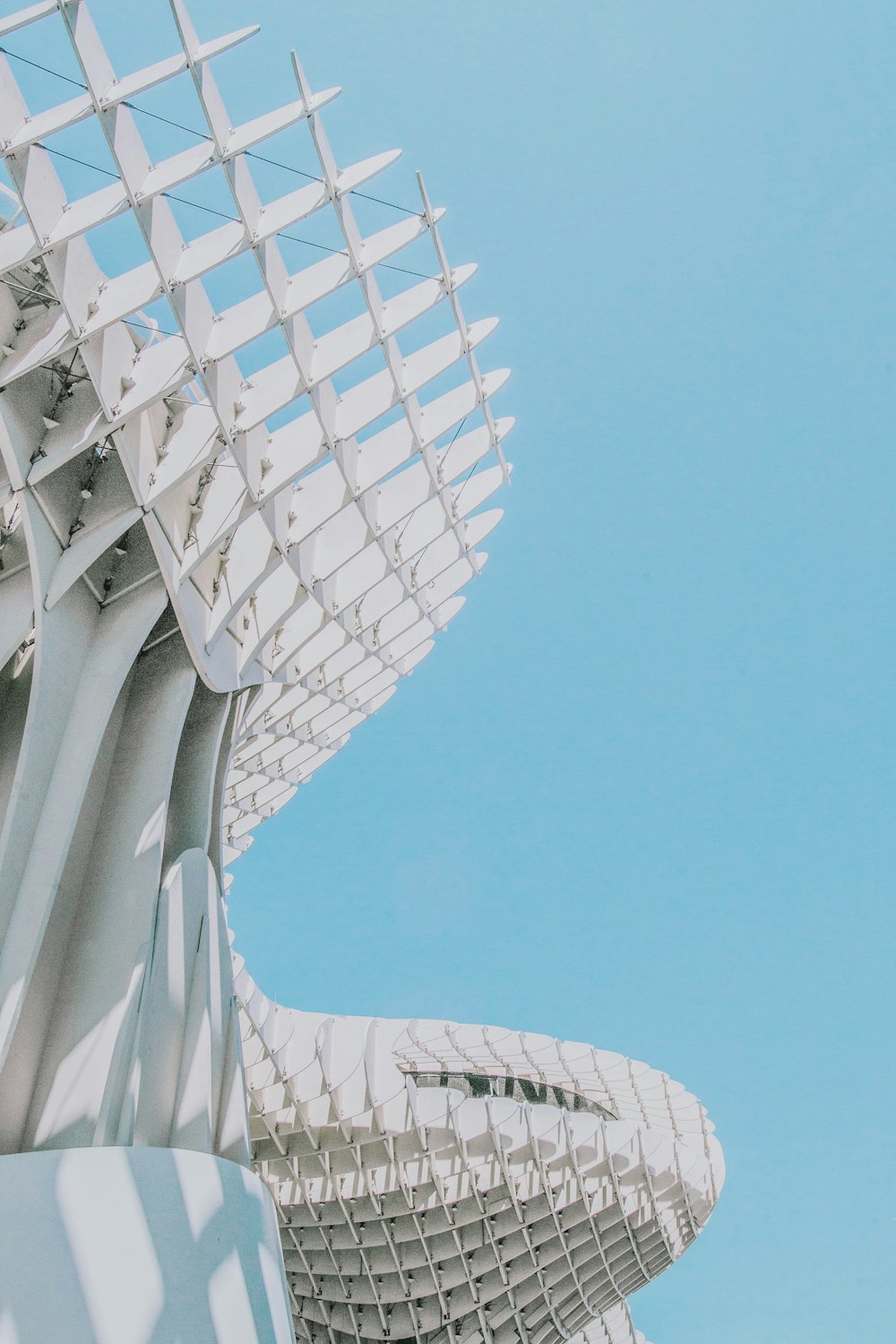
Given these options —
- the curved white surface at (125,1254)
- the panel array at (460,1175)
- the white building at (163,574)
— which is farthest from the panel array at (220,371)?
the panel array at (460,1175)

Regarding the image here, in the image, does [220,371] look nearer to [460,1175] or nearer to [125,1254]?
[125,1254]

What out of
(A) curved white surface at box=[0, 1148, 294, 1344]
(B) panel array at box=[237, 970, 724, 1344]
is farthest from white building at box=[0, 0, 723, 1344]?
(B) panel array at box=[237, 970, 724, 1344]

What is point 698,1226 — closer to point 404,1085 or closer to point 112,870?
point 404,1085

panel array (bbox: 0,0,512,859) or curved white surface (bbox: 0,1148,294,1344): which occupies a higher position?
panel array (bbox: 0,0,512,859)

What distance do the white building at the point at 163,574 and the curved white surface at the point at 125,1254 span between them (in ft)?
0.09

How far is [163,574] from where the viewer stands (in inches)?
593

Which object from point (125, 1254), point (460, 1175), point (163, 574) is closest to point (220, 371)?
point (163, 574)

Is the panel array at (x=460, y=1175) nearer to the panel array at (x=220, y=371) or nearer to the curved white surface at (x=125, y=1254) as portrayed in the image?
the panel array at (x=220, y=371)

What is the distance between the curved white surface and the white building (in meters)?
0.03

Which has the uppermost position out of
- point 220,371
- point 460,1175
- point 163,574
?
point 220,371

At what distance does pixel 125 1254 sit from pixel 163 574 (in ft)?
28.0

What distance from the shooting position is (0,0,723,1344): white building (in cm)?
1108

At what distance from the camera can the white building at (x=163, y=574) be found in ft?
36.3

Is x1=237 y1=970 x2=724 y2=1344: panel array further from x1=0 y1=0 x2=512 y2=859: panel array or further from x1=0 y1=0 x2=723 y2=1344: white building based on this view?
x1=0 y1=0 x2=512 y2=859: panel array
